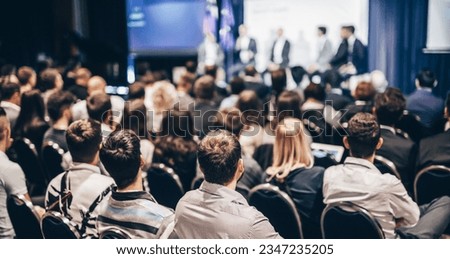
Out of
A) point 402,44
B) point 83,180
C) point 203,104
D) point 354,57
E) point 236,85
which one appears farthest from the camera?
point 354,57

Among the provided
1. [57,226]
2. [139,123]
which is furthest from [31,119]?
[57,226]

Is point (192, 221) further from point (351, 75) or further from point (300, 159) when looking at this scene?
point (351, 75)

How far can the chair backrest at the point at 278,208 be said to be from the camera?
274cm

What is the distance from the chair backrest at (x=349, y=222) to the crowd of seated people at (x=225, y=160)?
0.72 ft

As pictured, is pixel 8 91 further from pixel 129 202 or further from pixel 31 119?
pixel 129 202

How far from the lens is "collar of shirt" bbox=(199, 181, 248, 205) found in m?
2.30

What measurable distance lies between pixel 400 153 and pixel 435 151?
0.23 meters

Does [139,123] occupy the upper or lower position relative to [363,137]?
lower

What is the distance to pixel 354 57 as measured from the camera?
24.2ft

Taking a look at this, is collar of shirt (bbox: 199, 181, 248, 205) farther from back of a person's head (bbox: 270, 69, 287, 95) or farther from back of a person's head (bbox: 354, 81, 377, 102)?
back of a person's head (bbox: 270, 69, 287, 95)

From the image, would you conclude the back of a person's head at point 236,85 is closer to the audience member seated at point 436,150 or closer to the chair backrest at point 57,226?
the audience member seated at point 436,150

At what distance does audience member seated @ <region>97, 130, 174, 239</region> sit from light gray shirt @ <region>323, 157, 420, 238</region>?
99 cm

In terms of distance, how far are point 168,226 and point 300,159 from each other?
1079 mm
